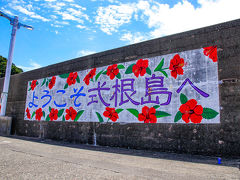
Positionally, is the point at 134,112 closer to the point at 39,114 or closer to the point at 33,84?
the point at 39,114

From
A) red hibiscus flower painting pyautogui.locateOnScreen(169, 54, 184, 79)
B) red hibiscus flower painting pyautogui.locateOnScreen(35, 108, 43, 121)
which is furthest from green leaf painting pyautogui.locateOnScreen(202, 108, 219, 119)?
red hibiscus flower painting pyautogui.locateOnScreen(35, 108, 43, 121)

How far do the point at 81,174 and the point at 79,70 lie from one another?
6803mm

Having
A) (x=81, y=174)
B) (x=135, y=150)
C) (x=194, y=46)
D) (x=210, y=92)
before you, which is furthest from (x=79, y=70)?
(x=81, y=174)

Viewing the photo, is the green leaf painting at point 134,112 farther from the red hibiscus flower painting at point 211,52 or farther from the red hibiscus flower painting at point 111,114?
the red hibiscus flower painting at point 211,52

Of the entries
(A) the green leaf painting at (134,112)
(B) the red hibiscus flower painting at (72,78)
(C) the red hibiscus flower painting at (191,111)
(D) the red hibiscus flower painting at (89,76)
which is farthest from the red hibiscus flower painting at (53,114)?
(C) the red hibiscus flower painting at (191,111)

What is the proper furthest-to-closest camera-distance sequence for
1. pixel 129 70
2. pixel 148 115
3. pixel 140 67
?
pixel 129 70 < pixel 140 67 < pixel 148 115

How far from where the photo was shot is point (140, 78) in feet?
24.7

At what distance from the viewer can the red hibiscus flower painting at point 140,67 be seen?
24.7 feet

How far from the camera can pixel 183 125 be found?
6.30 metres

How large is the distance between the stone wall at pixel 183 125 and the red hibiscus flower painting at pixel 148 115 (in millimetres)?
180

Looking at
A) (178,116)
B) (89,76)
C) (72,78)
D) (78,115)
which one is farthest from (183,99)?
(72,78)

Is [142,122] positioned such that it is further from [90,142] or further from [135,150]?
[90,142]

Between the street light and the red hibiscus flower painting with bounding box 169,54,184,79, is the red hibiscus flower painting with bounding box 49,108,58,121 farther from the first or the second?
the red hibiscus flower painting with bounding box 169,54,184,79

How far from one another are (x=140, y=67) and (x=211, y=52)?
2558 mm
